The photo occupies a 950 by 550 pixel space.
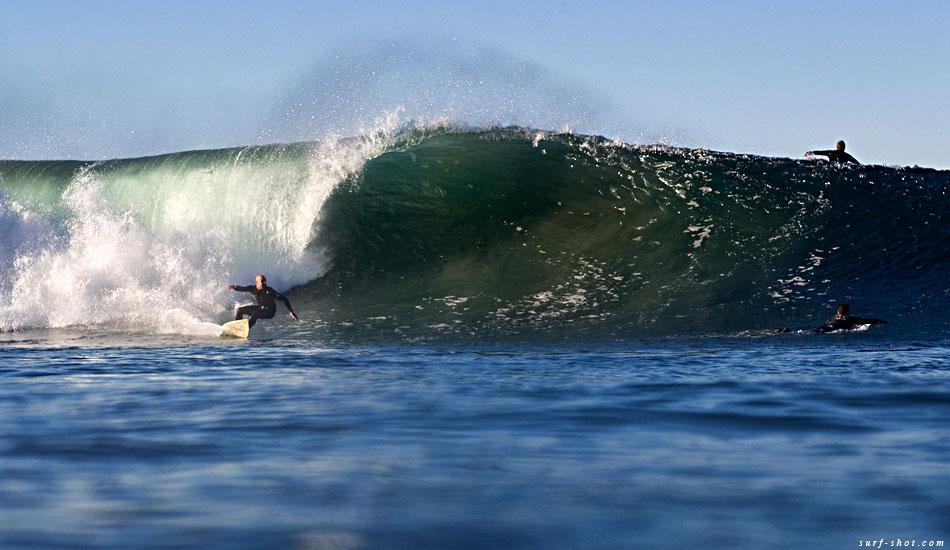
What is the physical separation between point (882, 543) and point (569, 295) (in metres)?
9.99

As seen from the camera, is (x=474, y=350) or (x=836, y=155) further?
(x=836, y=155)

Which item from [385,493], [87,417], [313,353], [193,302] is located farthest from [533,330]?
[385,493]

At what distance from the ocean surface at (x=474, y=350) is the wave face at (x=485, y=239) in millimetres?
Answer: 63

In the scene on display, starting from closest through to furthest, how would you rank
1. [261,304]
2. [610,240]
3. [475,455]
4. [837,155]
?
[475,455], [261,304], [610,240], [837,155]

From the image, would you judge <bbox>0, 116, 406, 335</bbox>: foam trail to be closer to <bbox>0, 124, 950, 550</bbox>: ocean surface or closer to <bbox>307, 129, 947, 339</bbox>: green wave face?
<bbox>0, 124, 950, 550</bbox>: ocean surface

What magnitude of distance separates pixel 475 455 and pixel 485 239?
Answer: 36.5ft

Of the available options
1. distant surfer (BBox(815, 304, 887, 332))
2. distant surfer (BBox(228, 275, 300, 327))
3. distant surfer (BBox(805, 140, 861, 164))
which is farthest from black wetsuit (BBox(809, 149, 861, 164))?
distant surfer (BBox(228, 275, 300, 327))

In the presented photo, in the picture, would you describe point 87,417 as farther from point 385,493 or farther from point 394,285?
point 394,285

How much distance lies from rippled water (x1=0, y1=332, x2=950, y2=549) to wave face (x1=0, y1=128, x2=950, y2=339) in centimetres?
392

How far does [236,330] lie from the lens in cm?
1131

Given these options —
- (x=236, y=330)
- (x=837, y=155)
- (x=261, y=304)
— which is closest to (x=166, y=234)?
(x=261, y=304)

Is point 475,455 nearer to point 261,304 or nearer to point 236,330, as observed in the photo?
point 236,330

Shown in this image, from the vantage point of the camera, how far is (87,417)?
5.42 metres

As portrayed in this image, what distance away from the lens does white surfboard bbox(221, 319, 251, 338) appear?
1126 cm
